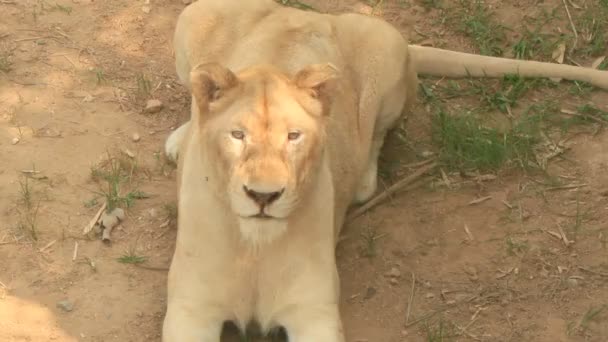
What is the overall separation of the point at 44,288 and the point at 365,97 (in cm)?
169

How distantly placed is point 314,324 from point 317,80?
905 millimetres

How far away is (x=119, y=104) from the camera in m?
6.03

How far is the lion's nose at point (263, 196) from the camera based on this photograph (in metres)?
3.97

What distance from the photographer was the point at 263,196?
13.1 ft

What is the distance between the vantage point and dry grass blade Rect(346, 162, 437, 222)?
550 cm

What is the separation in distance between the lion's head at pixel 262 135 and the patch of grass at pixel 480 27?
2507 millimetres

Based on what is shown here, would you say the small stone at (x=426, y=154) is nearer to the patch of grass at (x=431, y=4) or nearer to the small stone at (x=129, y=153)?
the patch of grass at (x=431, y=4)

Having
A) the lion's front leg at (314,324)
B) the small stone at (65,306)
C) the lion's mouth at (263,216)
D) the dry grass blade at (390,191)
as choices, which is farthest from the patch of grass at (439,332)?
the small stone at (65,306)

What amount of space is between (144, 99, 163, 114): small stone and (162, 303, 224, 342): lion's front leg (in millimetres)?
1719

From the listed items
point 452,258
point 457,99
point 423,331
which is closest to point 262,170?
point 423,331

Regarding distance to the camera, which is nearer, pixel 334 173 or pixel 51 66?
pixel 334 173

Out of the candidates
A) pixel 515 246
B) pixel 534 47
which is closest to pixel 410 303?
pixel 515 246

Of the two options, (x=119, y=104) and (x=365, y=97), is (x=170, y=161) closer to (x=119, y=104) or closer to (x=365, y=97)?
(x=119, y=104)

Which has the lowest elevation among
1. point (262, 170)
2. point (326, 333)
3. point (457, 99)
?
point (457, 99)
